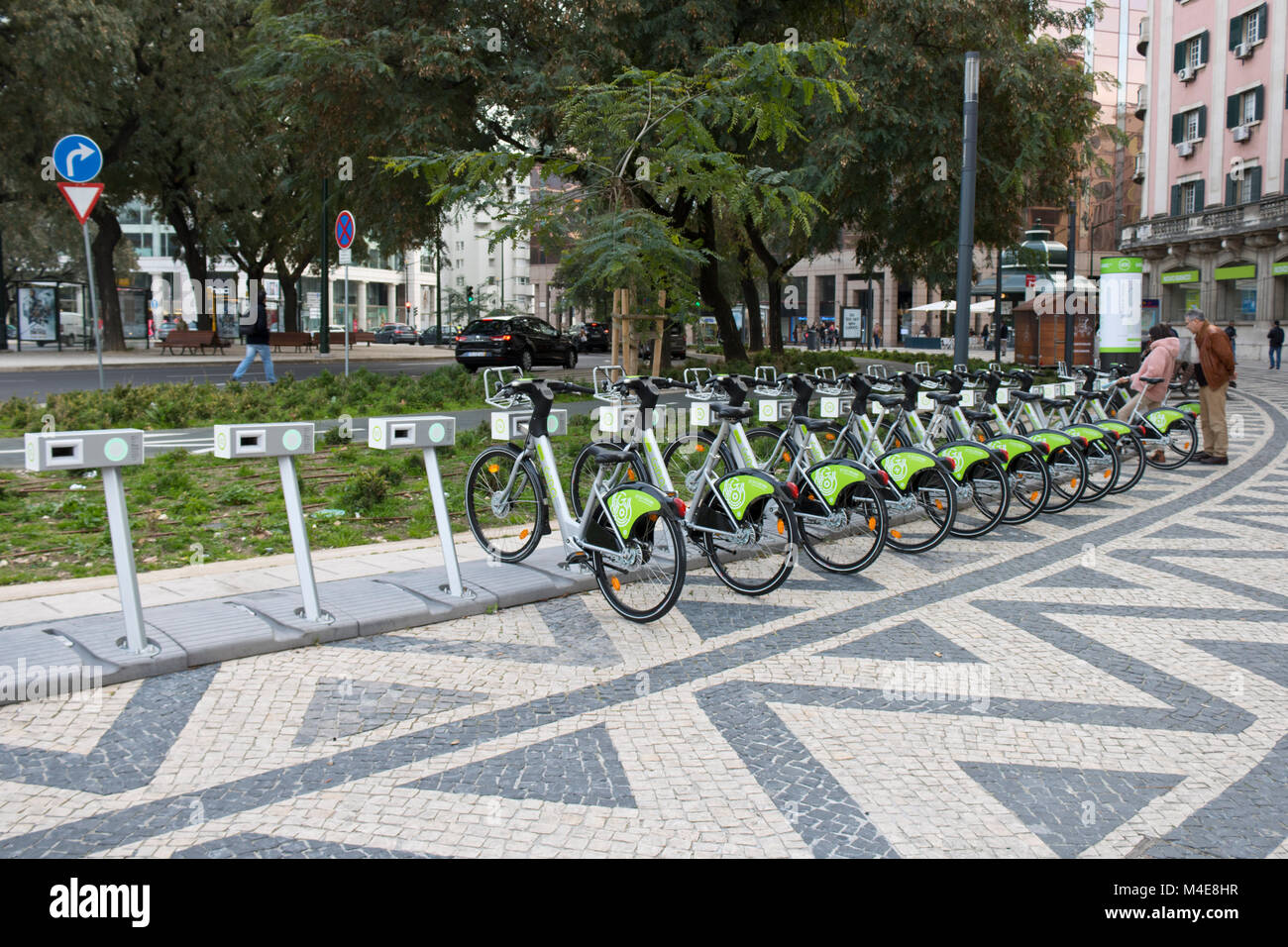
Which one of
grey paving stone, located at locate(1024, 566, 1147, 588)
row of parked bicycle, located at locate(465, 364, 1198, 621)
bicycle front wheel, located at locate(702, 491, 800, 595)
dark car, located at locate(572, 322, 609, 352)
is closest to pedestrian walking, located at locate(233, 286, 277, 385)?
row of parked bicycle, located at locate(465, 364, 1198, 621)

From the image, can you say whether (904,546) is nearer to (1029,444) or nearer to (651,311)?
(1029,444)

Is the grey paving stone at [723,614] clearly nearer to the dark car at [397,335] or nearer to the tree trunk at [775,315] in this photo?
the tree trunk at [775,315]

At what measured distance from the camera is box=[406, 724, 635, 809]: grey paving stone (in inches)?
159

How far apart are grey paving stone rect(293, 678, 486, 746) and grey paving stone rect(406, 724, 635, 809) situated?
0.66 metres

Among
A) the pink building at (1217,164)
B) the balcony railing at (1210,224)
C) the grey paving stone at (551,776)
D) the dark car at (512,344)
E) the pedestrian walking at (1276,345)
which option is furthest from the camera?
the pink building at (1217,164)

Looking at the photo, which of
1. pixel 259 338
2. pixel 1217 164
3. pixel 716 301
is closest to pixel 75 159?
pixel 259 338

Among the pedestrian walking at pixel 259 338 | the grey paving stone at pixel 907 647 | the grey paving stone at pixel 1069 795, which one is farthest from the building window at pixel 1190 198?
the grey paving stone at pixel 1069 795

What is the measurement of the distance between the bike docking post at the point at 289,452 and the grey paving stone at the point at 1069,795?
352 centimetres

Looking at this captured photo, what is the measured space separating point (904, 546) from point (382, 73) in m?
13.1

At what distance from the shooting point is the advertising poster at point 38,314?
1535 inches

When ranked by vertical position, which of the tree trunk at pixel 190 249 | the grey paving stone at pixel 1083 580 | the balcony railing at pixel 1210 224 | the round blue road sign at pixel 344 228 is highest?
the balcony railing at pixel 1210 224

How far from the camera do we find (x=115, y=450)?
535cm

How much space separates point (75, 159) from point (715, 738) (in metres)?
11.2

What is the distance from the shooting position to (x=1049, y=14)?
22.7 m
